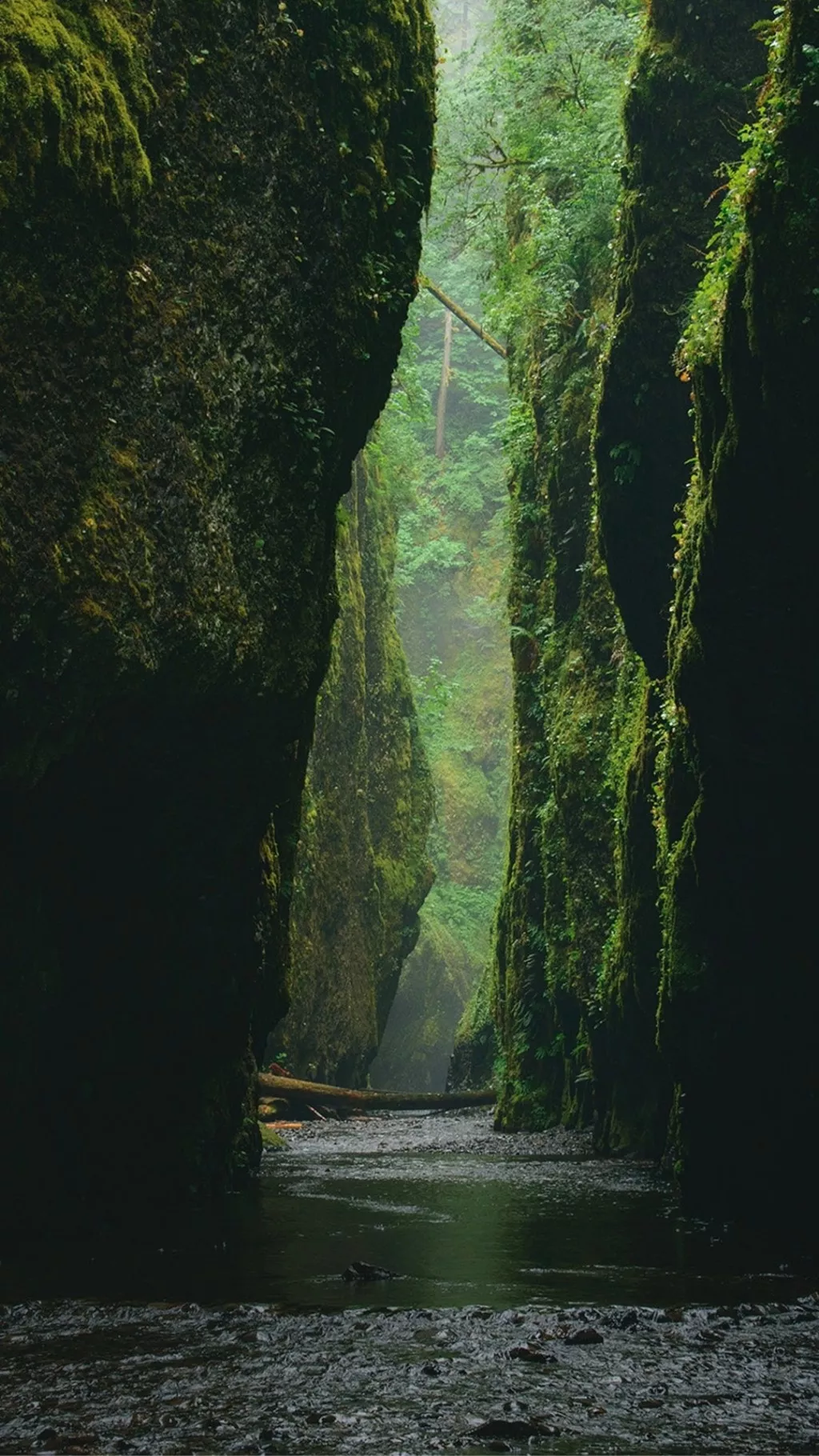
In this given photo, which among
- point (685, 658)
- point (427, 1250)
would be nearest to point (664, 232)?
point (685, 658)

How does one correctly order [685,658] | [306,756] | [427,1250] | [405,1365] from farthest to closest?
[306,756]
[685,658]
[427,1250]
[405,1365]

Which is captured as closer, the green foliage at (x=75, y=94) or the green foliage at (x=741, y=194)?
the green foliage at (x=75, y=94)

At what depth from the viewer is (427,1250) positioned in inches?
319

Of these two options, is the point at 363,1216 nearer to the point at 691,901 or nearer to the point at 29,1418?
the point at 691,901

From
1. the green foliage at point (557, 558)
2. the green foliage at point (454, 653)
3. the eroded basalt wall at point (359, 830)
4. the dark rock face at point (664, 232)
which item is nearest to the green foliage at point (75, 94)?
the dark rock face at point (664, 232)

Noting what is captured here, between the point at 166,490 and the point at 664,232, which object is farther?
the point at 664,232

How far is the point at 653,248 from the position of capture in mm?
13148

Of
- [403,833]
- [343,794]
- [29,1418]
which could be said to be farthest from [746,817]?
[403,833]

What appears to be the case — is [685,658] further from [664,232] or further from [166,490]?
[664,232]

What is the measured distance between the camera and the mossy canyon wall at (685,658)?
822cm

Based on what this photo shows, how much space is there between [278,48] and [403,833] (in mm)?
23174

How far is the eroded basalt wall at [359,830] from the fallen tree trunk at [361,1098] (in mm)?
1214

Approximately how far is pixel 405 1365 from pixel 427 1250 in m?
3.25

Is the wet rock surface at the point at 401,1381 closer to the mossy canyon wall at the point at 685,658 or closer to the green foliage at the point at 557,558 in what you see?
the mossy canyon wall at the point at 685,658
